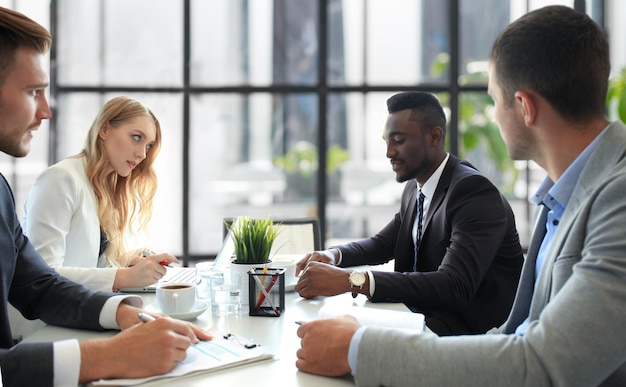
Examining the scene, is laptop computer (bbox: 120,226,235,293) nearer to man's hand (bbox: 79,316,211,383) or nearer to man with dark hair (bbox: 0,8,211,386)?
man with dark hair (bbox: 0,8,211,386)

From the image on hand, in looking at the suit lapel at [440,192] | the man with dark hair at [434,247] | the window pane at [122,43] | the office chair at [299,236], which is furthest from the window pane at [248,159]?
the suit lapel at [440,192]

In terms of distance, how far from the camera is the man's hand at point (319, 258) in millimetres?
2238

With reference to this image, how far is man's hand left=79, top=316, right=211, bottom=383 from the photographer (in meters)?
1.23

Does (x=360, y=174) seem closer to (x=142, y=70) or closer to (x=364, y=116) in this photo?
(x=364, y=116)

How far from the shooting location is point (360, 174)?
183 inches

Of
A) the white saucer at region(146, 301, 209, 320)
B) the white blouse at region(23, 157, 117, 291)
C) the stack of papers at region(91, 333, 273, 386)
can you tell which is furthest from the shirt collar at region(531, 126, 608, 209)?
the white blouse at region(23, 157, 117, 291)

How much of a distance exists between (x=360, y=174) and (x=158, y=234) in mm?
1575

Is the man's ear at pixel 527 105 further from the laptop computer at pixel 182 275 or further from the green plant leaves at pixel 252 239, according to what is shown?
the laptop computer at pixel 182 275

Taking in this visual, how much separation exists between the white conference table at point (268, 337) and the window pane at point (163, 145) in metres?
2.58

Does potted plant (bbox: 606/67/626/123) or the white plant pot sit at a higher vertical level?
potted plant (bbox: 606/67/626/123)

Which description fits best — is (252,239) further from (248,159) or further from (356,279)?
(248,159)

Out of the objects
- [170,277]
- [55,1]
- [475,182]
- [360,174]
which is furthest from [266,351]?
[55,1]

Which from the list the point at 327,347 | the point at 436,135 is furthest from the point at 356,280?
the point at 436,135

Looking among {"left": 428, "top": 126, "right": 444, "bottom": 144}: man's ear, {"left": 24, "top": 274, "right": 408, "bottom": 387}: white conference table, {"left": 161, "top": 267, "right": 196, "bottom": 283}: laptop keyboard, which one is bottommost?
{"left": 24, "top": 274, "right": 408, "bottom": 387}: white conference table
